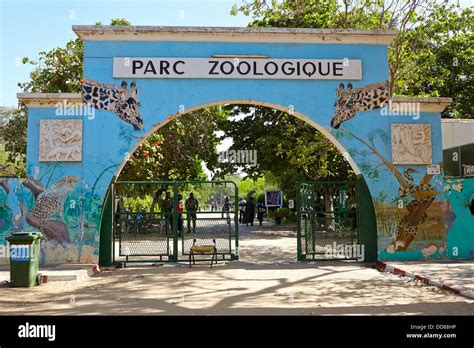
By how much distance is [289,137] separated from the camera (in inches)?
811

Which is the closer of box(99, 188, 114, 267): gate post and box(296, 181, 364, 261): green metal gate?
box(99, 188, 114, 267): gate post

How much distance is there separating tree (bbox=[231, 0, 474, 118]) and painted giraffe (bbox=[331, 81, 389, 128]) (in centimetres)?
230

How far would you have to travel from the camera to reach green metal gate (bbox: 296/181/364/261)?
12.2m

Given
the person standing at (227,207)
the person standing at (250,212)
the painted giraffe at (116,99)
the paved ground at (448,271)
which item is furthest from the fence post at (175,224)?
the person standing at (250,212)

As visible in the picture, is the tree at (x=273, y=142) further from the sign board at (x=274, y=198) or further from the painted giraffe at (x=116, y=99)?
the painted giraffe at (x=116, y=99)

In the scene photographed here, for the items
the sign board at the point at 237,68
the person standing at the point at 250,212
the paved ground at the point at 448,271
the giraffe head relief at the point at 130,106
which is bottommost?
the paved ground at the point at 448,271

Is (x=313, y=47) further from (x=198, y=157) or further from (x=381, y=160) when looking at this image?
(x=198, y=157)

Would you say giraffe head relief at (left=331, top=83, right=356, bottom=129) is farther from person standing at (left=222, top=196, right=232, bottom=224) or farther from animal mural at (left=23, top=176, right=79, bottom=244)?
animal mural at (left=23, top=176, right=79, bottom=244)

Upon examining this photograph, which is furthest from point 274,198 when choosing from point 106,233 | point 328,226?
point 106,233

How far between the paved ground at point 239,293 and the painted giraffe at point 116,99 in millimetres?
3862

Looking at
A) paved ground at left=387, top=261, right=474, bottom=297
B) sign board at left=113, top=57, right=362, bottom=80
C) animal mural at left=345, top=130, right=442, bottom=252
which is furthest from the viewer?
animal mural at left=345, top=130, right=442, bottom=252

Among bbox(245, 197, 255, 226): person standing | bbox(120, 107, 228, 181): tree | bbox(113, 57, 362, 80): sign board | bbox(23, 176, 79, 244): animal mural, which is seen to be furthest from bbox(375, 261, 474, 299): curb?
bbox(245, 197, 255, 226): person standing

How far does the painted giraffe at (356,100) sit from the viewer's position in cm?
1186
